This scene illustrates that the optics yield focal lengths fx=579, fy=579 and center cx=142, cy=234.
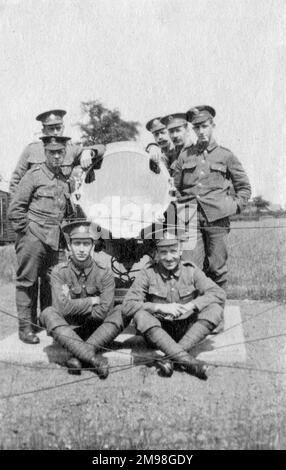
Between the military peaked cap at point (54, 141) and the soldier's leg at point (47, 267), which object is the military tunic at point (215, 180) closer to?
the military peaked cap at point (54, 141)

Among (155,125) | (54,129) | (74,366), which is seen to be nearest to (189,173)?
(155,125)

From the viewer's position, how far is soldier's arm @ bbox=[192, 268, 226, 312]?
4.74 m

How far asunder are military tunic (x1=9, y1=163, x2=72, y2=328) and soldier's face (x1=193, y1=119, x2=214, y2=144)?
1.43 meters

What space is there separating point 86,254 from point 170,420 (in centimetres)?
173

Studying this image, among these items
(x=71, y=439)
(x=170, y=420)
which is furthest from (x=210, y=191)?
(x=71, y=439)

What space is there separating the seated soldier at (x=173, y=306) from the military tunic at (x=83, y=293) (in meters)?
0.21

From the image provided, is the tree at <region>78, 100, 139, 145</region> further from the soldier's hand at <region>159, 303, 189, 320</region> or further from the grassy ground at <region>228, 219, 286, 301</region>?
the soldier's hand at <region>159, 303, 189, 320</region>

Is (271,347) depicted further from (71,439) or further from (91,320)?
(71,439)

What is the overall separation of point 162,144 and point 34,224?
1796 millimetres

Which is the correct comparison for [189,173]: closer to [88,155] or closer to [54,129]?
[88,155]

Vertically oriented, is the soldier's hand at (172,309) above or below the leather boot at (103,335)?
above

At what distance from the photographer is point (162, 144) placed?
251 inches

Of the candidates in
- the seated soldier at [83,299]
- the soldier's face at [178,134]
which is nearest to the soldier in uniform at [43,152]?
the soldier's face at [178,134]

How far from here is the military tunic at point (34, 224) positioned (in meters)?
5.41
